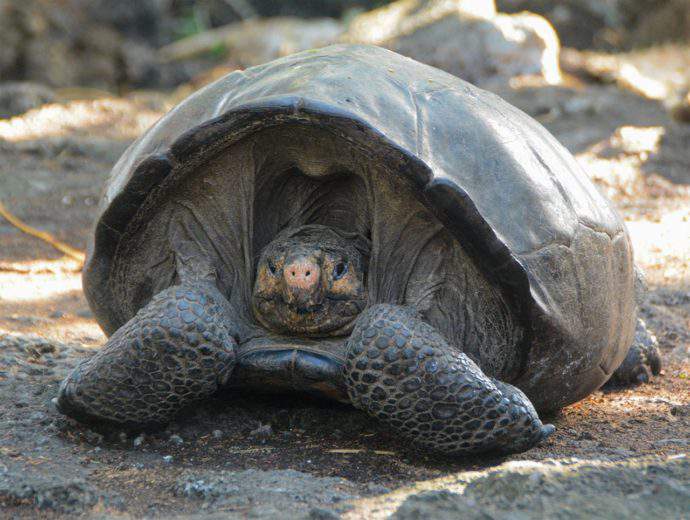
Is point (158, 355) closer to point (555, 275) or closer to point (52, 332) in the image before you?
point (555, 275)

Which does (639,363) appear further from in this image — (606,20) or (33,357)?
(606,20)

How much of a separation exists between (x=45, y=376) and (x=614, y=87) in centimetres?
892

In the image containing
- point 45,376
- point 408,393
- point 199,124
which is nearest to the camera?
point 408,393

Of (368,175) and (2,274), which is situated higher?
(368,175)

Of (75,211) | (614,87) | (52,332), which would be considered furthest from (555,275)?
(614,87)

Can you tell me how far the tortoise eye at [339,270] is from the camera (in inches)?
110

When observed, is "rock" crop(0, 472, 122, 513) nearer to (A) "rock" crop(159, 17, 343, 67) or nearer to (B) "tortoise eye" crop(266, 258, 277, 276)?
(B) "tortoise eye" crop(266, 258, 277, 276)

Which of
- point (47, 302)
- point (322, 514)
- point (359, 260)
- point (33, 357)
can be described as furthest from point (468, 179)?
point (47, 302)

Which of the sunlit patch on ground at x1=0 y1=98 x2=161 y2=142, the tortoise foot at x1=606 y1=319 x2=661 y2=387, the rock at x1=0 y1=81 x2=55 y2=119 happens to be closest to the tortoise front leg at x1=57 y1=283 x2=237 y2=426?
the tortoise foot at x1=606 y1=319 x2=661 y2=387

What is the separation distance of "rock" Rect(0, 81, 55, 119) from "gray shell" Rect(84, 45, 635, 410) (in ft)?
19.8

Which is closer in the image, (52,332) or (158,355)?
(158,355)

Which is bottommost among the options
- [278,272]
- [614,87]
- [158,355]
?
[158,355]

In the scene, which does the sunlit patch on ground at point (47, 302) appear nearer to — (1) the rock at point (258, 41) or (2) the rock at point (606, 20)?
(1) the rock at point (258, 41)

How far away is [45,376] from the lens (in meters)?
3.21
